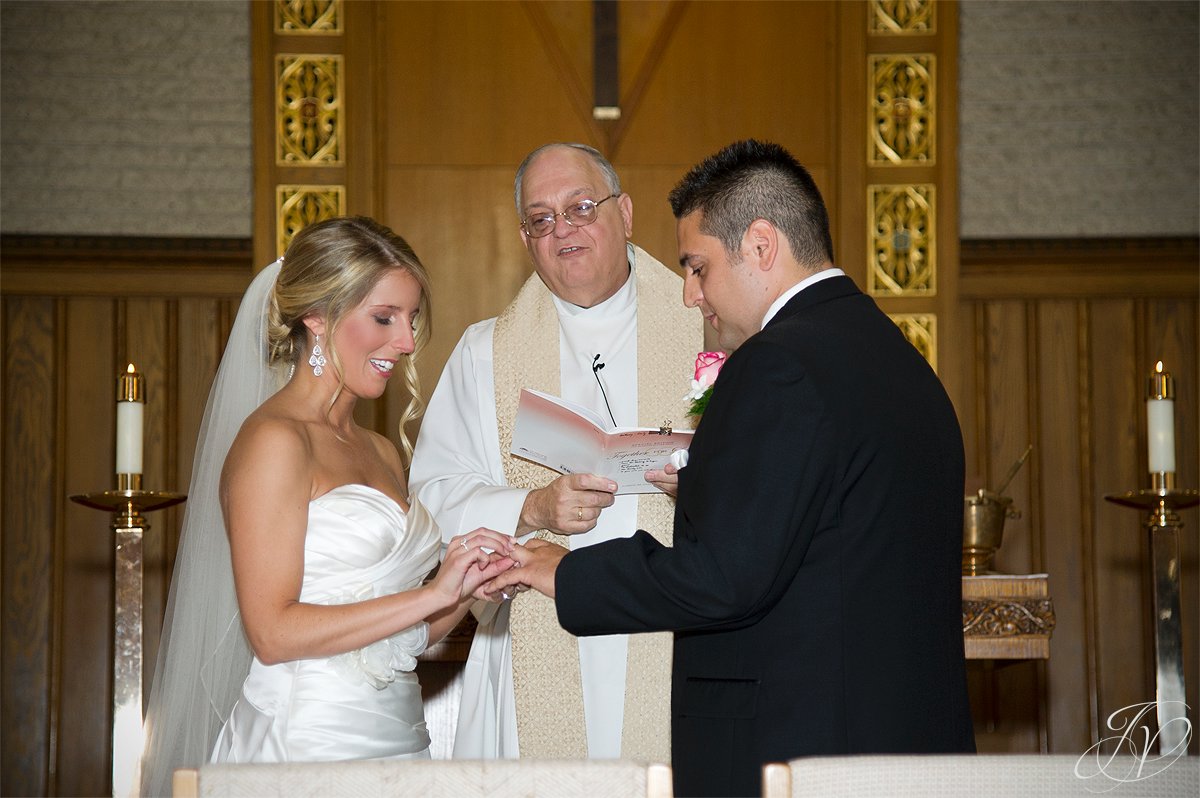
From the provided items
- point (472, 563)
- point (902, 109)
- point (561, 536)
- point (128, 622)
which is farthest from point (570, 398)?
point (902, 109)

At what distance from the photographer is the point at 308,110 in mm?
5895

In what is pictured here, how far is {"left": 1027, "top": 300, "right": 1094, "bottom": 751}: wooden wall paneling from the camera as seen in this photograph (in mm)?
5848

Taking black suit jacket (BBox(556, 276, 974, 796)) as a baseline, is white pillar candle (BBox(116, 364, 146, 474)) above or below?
above

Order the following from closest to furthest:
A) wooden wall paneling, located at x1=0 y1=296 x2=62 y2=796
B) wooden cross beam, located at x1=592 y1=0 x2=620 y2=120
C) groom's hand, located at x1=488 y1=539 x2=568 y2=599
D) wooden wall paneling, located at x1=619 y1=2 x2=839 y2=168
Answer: groom's hand, located at x1=488 y1=539 x2=568 y2=599
wooden wall paneling, located at x1=0 y1=296 x2=62 y2=796
wooden cross beam, located at x1=592 y1=0 x2=620 y2=120
wooden wall paneling, located at x1=619 y1=2 x2=839 y2=168

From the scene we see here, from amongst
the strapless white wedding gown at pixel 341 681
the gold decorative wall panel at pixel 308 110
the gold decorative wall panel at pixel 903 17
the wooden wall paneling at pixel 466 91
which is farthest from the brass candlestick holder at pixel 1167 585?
the gold decorative wall panel at pixel 308 110

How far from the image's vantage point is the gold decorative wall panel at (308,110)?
5879 mm

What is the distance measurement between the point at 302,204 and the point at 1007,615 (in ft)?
11.2

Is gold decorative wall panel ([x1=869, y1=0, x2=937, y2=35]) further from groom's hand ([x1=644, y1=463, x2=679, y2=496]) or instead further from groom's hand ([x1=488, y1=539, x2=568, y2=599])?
groom's hand ([x1=488, y1=539, x2=568, y2=599])

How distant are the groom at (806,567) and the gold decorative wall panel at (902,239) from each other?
11.5ft

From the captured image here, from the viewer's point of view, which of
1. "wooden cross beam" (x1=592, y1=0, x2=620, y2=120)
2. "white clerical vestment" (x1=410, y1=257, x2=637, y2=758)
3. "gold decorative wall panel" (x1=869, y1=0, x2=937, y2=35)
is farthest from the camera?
"gold decorative wall panel" (x1=869, y1=0, x2=937, y2=35)

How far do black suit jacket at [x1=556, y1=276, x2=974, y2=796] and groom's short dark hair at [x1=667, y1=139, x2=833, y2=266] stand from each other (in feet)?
0.69

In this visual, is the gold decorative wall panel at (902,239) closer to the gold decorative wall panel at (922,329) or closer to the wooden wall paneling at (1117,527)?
the gold decorative wall panel at (922,329)

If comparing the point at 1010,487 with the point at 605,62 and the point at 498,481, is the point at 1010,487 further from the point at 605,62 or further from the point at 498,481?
the point at 498,481

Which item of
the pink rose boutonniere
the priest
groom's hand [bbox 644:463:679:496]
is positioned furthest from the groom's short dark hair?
the priest
